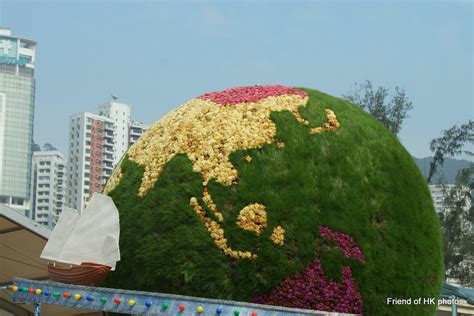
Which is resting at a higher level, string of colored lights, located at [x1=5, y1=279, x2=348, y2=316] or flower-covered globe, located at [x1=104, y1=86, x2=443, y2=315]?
flower-covered globe, located at [x1=104, y1=86, x2=443, y2=315]

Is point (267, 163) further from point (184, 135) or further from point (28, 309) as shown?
point (28, 309)

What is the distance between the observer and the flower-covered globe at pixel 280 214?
7898 millimetres

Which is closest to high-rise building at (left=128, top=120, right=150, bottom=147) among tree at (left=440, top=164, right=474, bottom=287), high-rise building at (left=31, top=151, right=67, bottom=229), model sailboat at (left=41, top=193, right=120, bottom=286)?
high-rise building at (left=31, top=151, right=67, bottom=229)

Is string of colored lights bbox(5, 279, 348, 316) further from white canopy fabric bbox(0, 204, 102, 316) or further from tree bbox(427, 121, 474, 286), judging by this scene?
tree bbox(427, 121, 474, 286)

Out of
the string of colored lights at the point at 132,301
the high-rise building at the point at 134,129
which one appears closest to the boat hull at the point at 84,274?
the string of colored lights at the point at 132,301

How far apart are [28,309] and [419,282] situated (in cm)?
1119

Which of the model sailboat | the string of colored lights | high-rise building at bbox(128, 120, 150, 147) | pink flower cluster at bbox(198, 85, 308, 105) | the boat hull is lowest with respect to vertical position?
the string of colored lights

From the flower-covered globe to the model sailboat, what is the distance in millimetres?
162

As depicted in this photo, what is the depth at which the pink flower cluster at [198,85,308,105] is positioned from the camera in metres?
9.20

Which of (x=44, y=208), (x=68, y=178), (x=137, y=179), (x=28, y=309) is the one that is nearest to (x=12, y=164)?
(x=68, y=178)

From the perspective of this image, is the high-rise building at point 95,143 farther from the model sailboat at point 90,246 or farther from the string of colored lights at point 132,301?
the string of colored lights at point 132,301

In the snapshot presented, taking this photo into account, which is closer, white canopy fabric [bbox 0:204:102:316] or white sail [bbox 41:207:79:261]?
white sail [bbox 41:207:79:261]

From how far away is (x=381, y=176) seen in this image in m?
8.50

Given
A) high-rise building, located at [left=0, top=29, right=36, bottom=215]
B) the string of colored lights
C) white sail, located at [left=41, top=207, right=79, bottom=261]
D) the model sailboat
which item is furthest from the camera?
high-rise building, located at [left=0, top=29, right=36, bottom=215]
